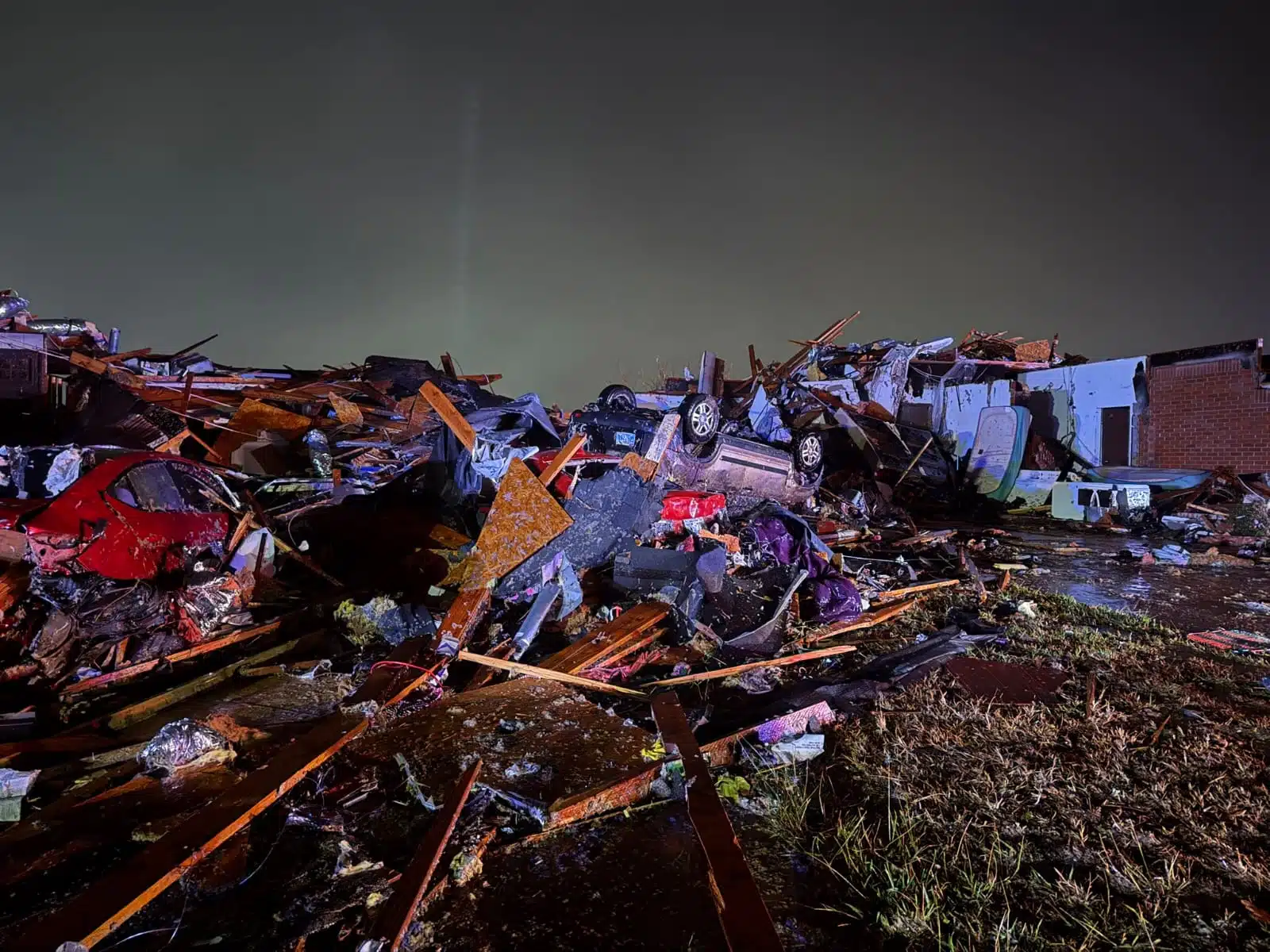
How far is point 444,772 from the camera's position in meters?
3.06

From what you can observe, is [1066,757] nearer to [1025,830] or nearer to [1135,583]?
[1025,830]

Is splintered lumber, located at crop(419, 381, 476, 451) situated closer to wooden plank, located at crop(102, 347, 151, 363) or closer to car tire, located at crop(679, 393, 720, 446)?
car tire, located at crop(679, 393, 720, 446)

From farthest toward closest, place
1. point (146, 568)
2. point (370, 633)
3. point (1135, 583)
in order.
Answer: point (1135, 583)
point (370, 633)
point (146, 568)

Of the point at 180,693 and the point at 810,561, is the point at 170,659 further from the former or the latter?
the point at 810,561

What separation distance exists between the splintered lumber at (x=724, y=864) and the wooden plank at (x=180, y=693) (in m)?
3.47

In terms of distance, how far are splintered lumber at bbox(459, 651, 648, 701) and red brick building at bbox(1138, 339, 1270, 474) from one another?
15.2m

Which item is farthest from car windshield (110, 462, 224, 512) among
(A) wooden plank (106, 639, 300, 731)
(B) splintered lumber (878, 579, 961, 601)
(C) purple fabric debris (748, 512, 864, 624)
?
(B) splintered lumber (878, 579, 961, 601)

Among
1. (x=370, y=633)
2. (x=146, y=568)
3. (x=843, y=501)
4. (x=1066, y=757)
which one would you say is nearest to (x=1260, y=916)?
(x=1066, y=757)

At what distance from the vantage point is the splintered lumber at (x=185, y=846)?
197 cm

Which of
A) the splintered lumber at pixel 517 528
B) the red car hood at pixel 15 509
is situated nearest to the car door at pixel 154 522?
the red car hood at pixel 15 509

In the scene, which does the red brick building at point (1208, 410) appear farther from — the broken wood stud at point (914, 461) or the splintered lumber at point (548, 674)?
the splintered lumber at point (548, 674)

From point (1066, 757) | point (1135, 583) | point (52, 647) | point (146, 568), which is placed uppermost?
point (146, 568)

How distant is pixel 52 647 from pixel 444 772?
11.0 feet

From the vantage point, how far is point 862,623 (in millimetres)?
5398
